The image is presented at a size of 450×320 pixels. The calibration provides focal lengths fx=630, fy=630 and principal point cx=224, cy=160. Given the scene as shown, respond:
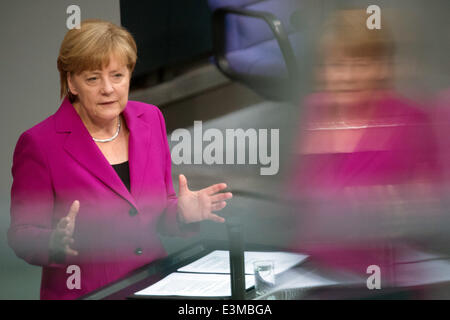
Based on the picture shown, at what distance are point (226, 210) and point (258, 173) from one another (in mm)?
171

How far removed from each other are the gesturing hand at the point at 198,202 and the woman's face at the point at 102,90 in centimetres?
32

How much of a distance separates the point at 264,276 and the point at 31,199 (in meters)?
0.76

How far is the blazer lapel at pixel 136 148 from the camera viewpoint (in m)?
2.00

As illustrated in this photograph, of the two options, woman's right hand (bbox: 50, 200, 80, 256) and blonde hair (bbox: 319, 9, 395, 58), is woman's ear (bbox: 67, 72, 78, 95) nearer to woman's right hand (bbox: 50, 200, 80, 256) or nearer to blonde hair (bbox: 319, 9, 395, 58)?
woman's right hand (bbox: 50, 200, 80, 256)

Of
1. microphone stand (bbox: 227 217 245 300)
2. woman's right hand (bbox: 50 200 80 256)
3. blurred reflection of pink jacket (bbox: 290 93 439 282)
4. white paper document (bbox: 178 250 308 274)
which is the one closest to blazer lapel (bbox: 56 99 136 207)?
woman's right hand (bbox: 50 200 80 256)

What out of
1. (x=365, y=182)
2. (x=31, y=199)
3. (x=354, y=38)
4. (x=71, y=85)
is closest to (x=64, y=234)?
(x=31, y=199)

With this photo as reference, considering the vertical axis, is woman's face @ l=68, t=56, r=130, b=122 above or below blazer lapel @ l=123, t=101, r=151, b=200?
above

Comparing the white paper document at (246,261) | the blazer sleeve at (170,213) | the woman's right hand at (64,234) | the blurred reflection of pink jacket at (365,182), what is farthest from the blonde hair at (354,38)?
the woman's right hand at (64,234)

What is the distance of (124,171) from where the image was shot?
2.00 m

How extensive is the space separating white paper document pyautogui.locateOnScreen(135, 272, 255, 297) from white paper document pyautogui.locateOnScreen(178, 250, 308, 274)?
0.12 ft

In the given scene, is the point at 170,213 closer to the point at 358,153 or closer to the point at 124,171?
the point at 124,171

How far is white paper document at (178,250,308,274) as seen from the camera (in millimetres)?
1807

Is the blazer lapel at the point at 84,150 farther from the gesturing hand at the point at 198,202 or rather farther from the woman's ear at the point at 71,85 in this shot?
the gesturing hand at the point at 198,202
